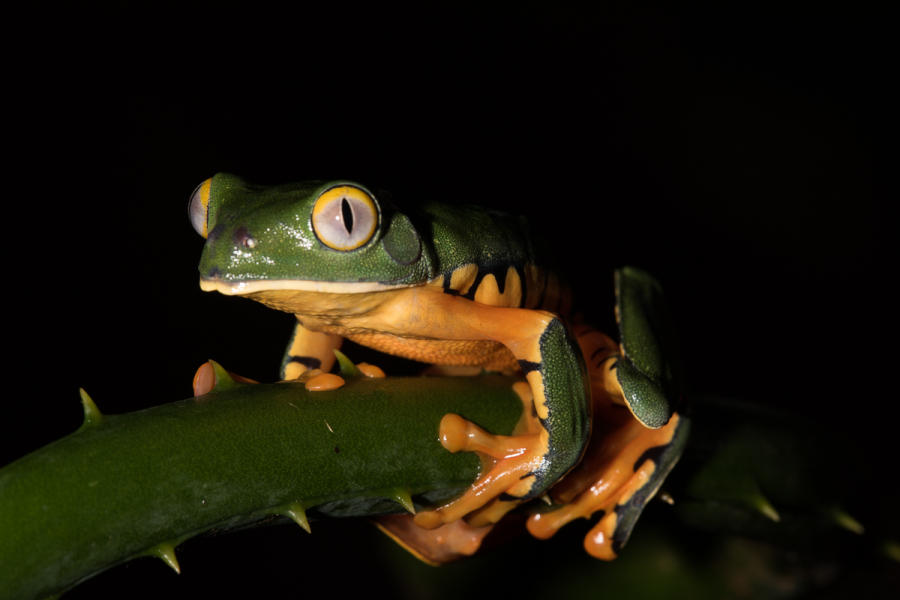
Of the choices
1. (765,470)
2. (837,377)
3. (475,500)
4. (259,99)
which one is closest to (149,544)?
(475,500)

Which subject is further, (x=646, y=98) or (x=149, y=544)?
(x=646, y=98)

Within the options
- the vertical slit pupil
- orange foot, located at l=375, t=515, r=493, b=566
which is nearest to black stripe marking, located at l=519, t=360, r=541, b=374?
orange foot, located at l=375, t=515, r=493, b=566

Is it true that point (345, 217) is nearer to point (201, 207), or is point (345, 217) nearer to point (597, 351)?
point (201, 207)

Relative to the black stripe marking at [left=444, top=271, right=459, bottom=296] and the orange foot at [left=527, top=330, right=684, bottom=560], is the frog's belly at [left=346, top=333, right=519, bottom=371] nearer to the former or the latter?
the black stripe marking at [left=444, top=271, right=459, bottom=296]

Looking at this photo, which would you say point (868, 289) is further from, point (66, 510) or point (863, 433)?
point (66, 510)

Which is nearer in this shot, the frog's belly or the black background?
the frog's belly

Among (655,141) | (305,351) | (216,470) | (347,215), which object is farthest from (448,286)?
(655,141)

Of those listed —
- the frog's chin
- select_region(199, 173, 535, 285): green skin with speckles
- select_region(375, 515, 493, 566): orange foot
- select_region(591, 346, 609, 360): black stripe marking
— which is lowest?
select_region(375, 515, 493, 566): orange foot
